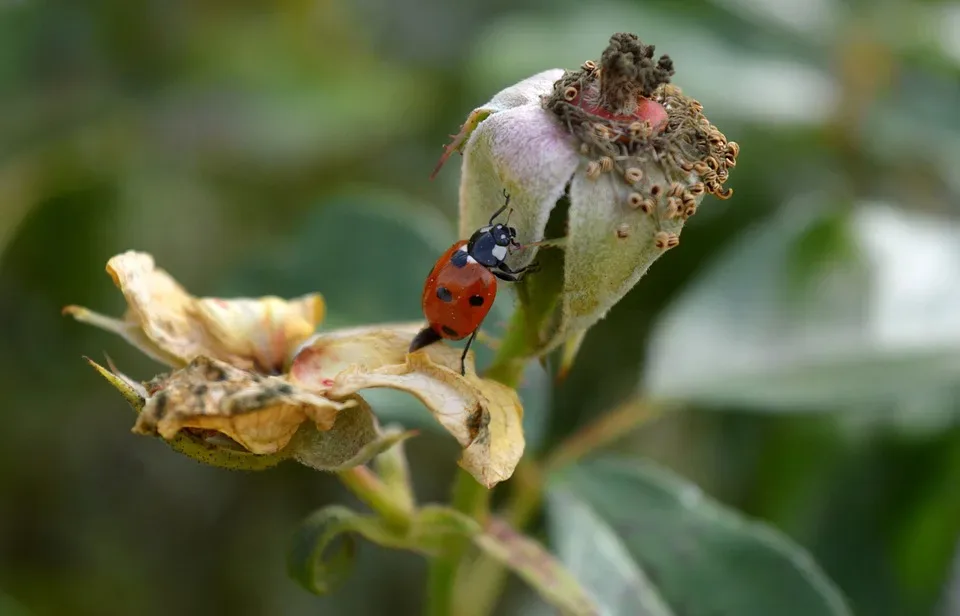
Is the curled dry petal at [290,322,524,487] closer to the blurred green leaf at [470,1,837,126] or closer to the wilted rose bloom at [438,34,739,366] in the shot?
the wilted rose bloom at [438,34,739,366]

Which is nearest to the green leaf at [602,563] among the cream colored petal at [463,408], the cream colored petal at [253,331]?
the cream colored petal at [463,408]

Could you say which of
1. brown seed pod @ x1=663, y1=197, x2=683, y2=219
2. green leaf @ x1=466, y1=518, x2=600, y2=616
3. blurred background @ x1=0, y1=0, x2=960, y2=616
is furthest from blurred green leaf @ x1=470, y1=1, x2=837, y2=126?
brown seed pod @ x1=663, y1=197, x2=683, y2=219

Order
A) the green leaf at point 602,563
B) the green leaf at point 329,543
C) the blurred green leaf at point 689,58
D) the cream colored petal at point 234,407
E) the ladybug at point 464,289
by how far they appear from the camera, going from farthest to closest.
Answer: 1. the blurred green leaf at point 689,58
2. the green leaf at point 602,563
3. the green leaf at point 329,543
4. the ladybug at point 464,289
5. the cream colored petal at point 234,407

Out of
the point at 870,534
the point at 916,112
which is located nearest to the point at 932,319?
the point at 870,534

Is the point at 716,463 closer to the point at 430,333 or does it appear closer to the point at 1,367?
the point at 430,333

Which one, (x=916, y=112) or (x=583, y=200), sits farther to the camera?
(x=916, y=112)

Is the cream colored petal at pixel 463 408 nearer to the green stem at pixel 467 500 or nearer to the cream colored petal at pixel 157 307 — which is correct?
the green stem at pixel 467 500

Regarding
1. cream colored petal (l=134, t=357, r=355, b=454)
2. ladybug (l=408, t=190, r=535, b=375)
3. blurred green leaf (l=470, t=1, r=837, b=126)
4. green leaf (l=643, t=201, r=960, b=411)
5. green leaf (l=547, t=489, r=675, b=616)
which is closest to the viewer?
cream colored petal (l=134, t=357, r=355, b=454)
